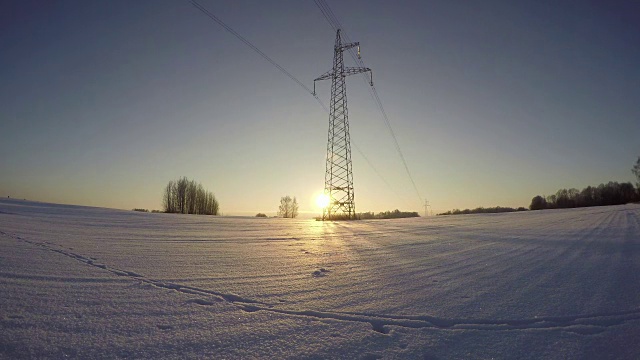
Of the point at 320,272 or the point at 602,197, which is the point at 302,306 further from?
the point at 602,197

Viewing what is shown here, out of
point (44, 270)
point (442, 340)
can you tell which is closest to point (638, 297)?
point (442, 340)

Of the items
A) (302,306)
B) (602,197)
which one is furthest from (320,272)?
(602,197)

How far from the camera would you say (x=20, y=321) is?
179cm

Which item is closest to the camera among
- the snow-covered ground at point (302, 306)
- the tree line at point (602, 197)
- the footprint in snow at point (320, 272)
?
the snow-covered ground at point (302, 306)

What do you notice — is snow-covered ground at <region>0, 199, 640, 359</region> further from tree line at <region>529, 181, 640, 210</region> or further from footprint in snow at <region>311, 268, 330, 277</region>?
tree line at <region>529, 181, 640, 210</region>

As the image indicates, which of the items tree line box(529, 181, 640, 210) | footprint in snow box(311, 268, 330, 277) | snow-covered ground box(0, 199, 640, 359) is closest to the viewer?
snow-covered ground box(0, 199, 640, 359)

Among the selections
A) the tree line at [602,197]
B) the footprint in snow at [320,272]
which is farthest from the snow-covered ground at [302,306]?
the tree line at [602,197]

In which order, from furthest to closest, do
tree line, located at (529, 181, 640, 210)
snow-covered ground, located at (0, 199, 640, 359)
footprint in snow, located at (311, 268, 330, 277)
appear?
tree line, located at (529, 181, 640, 210) → footprint in snow, located at (311, 268, 330, 277) → snow-covered ground, located at (0, 199, 640, 359)

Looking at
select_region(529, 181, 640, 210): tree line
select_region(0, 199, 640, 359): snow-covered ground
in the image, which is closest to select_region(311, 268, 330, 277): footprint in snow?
select_region(0, 199, 640, 359): snow-covered ground

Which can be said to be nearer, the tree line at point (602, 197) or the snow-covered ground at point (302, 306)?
the snow-covered ground at point (302, 306)

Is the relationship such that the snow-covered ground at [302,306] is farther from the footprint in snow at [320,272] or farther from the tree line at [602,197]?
the tree line at [602,197]

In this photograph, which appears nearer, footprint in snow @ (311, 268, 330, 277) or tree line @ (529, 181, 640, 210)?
footprint in snow @ (311, 268, 330, 277)

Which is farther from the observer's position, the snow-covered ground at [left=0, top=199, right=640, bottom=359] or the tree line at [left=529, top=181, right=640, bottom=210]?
the tree line at [left=529, top=181, right=640, bottom=210]

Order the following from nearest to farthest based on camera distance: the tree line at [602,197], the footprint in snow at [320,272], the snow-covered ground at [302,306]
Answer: the snow-covered ground at [302,306] < the footprint in snow at [320,272] < the tree line at [602,197]
